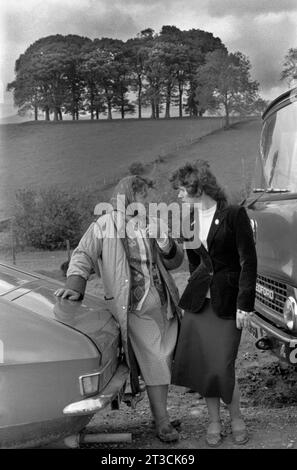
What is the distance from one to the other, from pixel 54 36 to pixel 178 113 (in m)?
1.63

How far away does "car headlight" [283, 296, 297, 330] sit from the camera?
3.16m

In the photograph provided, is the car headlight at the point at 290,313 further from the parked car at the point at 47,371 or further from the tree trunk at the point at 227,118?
the tree trunk at the point at 227,118

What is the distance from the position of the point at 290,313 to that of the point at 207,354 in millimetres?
631

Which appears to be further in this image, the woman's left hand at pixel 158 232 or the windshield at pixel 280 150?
the windshield at pixel 280 150

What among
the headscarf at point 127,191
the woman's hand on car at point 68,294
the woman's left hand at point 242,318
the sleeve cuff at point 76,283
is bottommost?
the woman's left hand at point 242,318

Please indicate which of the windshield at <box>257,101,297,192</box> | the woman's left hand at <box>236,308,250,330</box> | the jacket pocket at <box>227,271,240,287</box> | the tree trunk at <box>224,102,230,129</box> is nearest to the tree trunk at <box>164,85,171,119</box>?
the tree trunk at <box>224,102,230,129</box>

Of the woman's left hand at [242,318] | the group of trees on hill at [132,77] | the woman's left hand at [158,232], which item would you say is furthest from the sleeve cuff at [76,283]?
the group of trees on hill at [132,77]

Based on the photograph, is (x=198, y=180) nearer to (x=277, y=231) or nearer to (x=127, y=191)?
(x=127, y=191)

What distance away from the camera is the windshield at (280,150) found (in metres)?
3.65

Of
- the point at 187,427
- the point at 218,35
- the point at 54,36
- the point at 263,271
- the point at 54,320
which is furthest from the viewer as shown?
the point at 54,36

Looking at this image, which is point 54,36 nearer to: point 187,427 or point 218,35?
point 218,35

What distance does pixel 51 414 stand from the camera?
7.71 ft

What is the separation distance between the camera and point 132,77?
263 inches

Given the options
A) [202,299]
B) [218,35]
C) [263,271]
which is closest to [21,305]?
[202,299]
